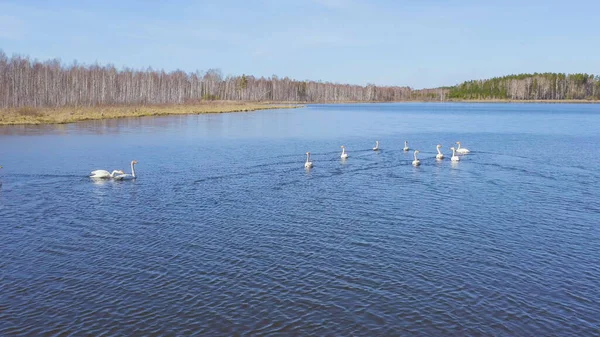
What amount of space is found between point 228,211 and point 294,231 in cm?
476

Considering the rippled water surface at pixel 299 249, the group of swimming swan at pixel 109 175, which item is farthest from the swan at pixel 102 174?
the rippled water surface at pixel 299 249

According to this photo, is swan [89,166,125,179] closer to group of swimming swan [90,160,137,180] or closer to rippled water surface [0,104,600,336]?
group of swimming swan [90,160,137,180]

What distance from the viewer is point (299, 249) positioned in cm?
1995

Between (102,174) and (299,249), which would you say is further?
(102,174)

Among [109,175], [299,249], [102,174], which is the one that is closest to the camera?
[299,249]

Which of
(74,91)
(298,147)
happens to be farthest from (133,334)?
(74,91)

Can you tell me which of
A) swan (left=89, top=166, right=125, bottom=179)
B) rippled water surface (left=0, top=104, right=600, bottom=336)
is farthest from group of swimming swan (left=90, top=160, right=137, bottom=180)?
rippled water surface (left=0, top=104, right=600, bottom=336)

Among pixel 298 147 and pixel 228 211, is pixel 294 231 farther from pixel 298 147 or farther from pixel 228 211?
pixel 298 147

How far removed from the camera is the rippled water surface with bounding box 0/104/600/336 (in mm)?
14172

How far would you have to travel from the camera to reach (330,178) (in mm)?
35562

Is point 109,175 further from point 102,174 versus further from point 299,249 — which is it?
point 299,249

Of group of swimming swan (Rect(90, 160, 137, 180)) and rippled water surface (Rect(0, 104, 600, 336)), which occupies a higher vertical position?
group of swimming swan (Rect(90, 160, 137, 180))

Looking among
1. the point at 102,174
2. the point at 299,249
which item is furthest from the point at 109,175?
the point at 299,249

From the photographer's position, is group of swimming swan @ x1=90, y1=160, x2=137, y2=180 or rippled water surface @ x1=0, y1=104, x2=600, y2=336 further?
group of swimming swan @ x1=90, y1=160, x2=137, y2=180
